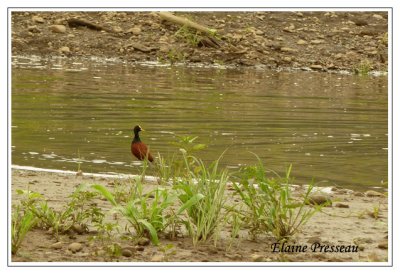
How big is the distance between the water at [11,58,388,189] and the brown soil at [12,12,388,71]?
1.12 m

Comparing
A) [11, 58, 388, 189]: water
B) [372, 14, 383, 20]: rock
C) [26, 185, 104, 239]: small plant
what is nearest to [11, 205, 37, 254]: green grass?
[26, 185, 104, 239]: small plant

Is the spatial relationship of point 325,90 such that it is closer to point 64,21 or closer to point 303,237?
point 64,21

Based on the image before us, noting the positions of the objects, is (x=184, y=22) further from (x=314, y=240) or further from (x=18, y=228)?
(x=18, y=228)

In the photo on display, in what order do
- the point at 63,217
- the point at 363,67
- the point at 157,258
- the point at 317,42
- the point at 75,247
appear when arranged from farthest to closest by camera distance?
the point at 317,42 < the point at 363,67 < the point at 63,217 < the point at 75,247 < the point at 157,258

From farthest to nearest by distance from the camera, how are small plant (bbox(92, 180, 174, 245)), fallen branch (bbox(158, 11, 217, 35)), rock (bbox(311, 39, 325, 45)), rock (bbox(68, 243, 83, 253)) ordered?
rock (bbox(311, 39, 325, 45)) < fallen branch (bbox(158, 11, 217, 35)) < small plant (bbox(92, 180, 174, 245)) < rock (bbox(68, 243, 83, 253))

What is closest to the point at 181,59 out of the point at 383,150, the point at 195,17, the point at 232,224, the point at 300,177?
the point at 195,17

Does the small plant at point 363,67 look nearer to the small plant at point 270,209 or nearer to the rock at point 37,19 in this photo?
the rock at point 37,19

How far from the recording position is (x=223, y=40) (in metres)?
21.0

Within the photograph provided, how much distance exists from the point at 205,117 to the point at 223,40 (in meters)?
8.23

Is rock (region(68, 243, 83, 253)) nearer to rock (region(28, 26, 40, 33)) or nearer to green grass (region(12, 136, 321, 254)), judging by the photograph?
green grass (region(12, 136, 321, 254))

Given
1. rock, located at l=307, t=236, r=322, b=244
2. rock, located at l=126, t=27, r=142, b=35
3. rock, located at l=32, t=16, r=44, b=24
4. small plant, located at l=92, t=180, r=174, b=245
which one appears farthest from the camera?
rock, located at l=32, t=16, r=44, b=24

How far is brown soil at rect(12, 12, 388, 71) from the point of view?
20422mm

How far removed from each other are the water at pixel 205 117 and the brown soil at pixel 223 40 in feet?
3.68

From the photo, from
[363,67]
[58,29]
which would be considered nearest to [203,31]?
[58,29]
